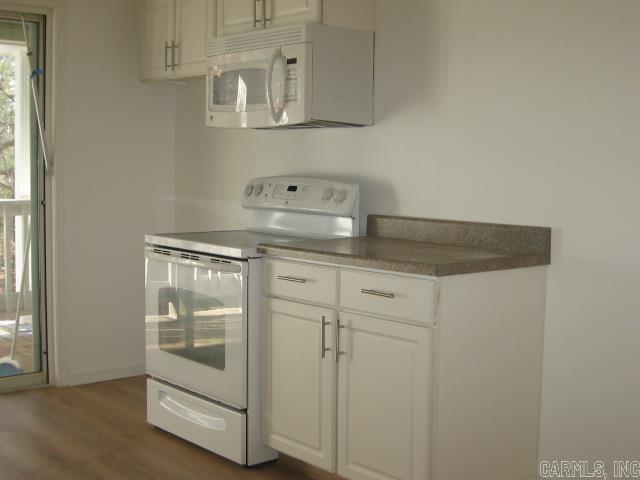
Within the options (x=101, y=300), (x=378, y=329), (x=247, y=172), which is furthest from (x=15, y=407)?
(x=378, y=329)

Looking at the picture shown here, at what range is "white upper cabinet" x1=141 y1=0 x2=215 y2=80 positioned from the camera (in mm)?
3811

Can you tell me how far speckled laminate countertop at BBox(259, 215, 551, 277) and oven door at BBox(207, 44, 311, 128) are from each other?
0.55m

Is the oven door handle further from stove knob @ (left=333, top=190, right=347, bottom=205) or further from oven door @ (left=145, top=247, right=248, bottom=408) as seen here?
stove knob @ (left=333, top=190, right=347, bottom=205)

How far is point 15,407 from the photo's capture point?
388cm

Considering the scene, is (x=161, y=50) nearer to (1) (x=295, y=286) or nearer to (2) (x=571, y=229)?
(1) (x=295, y=286)

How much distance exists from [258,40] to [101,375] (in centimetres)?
209

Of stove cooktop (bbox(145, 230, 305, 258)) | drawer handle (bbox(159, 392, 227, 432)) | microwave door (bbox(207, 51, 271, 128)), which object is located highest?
microwave door (bbox(207, 51, 271, 128))

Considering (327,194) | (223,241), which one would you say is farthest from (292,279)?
(327,194)

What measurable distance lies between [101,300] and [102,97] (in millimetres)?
1080

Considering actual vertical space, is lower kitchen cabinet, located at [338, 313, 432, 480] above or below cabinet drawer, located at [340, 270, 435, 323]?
below

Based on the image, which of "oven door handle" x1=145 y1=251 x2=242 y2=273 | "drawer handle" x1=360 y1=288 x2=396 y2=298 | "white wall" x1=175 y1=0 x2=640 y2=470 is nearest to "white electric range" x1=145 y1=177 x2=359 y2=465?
"oven door handle" x1=145 y1=251 x2=242 y2=273

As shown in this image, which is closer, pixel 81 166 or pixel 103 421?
pixel 103 421

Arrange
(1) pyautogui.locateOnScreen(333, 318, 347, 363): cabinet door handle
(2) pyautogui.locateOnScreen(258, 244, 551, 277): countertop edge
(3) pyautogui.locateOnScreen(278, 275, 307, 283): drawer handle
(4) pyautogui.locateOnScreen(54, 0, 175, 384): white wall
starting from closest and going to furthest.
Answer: (2) pyautogui.locateOnScreen(258, 244, 551, 277): countertop edge < (1) pyautogui.locateOnScreen(333, 318, 347, 363): cabinet door handle < (3) pyautogui.locateOnScreen(278, 275, 307, 283): drawer handle < (4) pyautogui.locateOnScreen(54, 0, 175, 384): white wall

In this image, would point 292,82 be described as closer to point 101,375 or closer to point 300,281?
point 300,281
